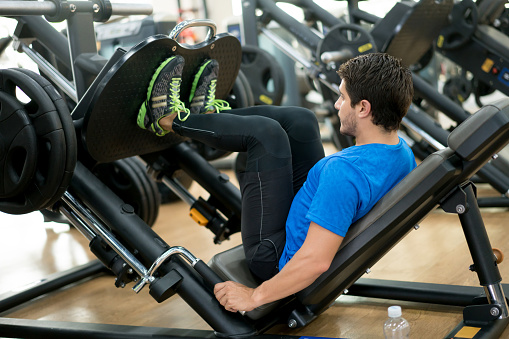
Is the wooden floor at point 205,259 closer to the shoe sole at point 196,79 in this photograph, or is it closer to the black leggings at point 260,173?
the black leggings at point 260,173

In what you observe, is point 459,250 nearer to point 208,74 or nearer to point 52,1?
point 208,74

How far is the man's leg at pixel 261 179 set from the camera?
6.39 feet

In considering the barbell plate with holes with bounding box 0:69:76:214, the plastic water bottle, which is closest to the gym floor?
the plastic water bottle

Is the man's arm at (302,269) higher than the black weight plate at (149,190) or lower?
higher

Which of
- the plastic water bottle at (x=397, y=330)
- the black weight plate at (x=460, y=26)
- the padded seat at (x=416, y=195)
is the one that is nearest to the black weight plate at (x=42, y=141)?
the padded seat at (x=416, y=195)

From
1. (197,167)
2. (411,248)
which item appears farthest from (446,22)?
(197,167)

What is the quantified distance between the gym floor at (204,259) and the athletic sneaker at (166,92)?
82 cm

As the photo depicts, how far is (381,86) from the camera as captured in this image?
1718 mm

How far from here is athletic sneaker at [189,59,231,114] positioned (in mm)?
2252

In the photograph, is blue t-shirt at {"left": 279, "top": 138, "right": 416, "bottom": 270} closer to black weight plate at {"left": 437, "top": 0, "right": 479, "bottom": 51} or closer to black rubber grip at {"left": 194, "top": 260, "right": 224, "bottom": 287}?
black rubber grip at {"left": 194, "top": 260, "right": 224, "bottom": 287}

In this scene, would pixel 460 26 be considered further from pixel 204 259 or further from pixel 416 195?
pixel 416 195

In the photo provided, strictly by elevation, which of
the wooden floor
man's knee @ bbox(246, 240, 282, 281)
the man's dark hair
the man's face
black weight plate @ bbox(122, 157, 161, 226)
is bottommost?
the wooden floor

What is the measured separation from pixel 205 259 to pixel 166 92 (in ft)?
4.12

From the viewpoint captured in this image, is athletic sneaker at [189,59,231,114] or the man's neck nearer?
the man's neck
